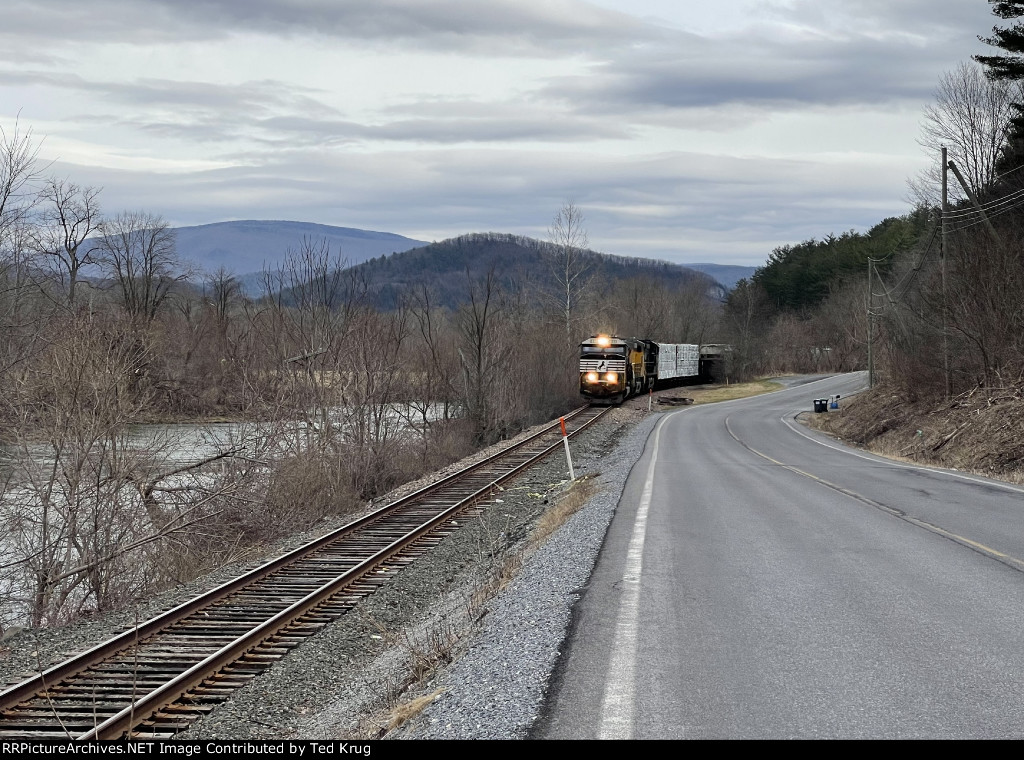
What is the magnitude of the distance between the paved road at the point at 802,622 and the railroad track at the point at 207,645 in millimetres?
3670

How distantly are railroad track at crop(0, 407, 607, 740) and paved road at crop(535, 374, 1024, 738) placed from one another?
3.67 m

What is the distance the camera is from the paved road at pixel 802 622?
17.6ft

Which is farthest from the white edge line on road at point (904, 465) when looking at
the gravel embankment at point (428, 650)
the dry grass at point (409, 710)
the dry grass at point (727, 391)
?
the dry grass at point (727, 391)

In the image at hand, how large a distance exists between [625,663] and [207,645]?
19.5 feet

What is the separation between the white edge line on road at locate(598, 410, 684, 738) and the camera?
527cm

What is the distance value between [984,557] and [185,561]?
544 inches

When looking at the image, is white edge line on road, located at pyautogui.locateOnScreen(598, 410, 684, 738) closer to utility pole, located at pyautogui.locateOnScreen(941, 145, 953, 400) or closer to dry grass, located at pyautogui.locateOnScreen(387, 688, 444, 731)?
dry grass, located at pyautogui.locateOnScreen(387, 688, 444, 731)

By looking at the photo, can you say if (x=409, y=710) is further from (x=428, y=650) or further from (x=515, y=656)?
(x=428, y=650)

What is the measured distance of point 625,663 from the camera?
21.3 ft

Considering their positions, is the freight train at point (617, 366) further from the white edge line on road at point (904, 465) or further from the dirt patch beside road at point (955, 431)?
the dirt patch beside road at point (955, 431)

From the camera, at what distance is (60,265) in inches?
1928

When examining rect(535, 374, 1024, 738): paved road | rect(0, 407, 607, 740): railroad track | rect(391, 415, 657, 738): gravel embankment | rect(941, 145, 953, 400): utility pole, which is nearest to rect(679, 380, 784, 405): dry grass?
rect(941, 145, 953, 400): utility pole

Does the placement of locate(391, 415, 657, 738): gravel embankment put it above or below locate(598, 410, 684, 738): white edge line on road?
below
